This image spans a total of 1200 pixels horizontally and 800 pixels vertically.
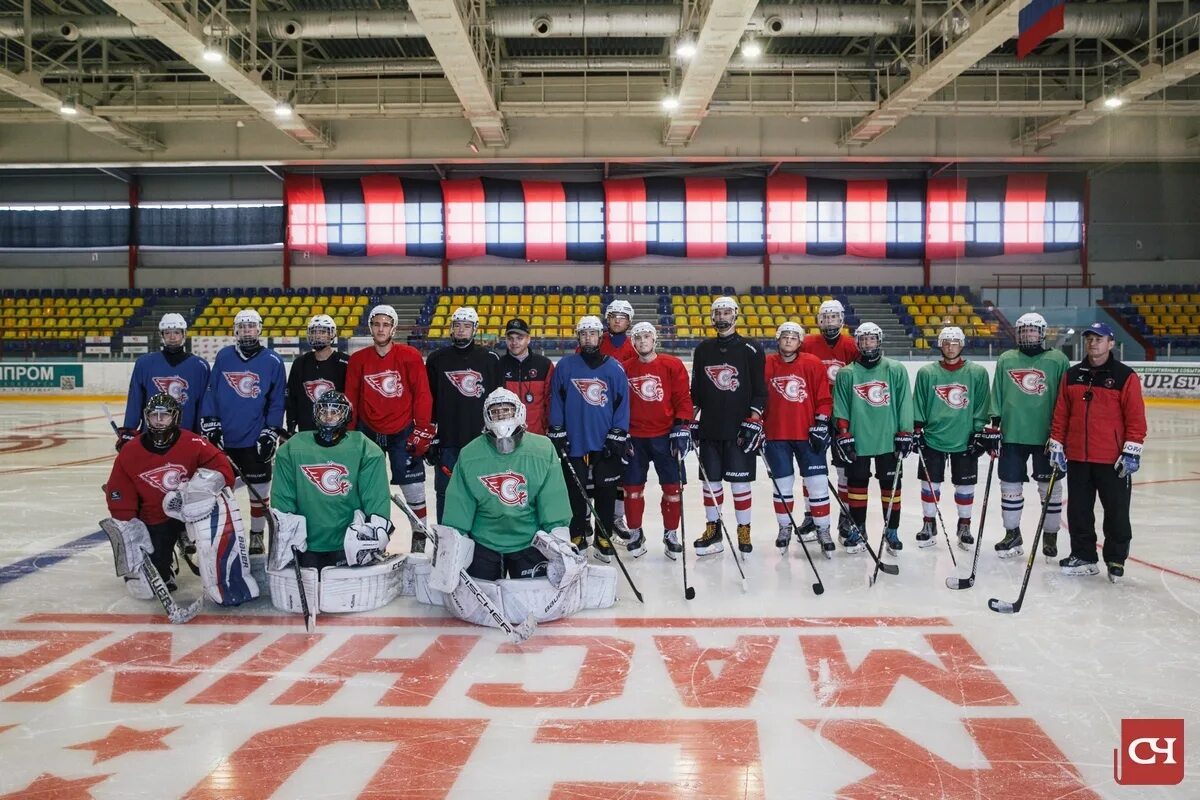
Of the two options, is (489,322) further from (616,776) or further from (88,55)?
(616,776)

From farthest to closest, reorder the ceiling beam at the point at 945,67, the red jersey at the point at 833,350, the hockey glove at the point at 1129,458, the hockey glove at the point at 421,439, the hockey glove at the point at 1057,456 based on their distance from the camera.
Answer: the ceiling beam at the point at 945,67, the red jersey at the point at 833,350, the hockey glove at the point at 421,439, the hockey glove at the point at 1057,456, the hockey glove at the point at 1129,458

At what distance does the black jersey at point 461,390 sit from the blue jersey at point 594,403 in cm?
52

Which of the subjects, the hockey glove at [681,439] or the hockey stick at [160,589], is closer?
the hockey stick at [160,589]

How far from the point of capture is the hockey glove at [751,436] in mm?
5453

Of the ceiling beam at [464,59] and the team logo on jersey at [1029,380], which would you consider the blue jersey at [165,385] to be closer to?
the team logo on jersey at [1029,380]

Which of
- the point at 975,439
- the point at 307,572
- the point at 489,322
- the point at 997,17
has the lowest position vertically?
the point at 307,572

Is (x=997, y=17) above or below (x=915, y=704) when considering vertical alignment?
above

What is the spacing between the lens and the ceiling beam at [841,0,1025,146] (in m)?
10.6

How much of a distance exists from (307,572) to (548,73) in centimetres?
1497

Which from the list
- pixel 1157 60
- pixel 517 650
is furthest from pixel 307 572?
pixel 1157 60

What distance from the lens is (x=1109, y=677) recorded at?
3.46 meters

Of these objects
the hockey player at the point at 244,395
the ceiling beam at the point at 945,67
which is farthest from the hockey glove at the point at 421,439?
the ceiling beam at the point at 945,67

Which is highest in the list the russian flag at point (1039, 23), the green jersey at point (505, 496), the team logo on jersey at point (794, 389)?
the russian flag at point (1039, 23)

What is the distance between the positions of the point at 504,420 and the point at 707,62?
9.72 metres
